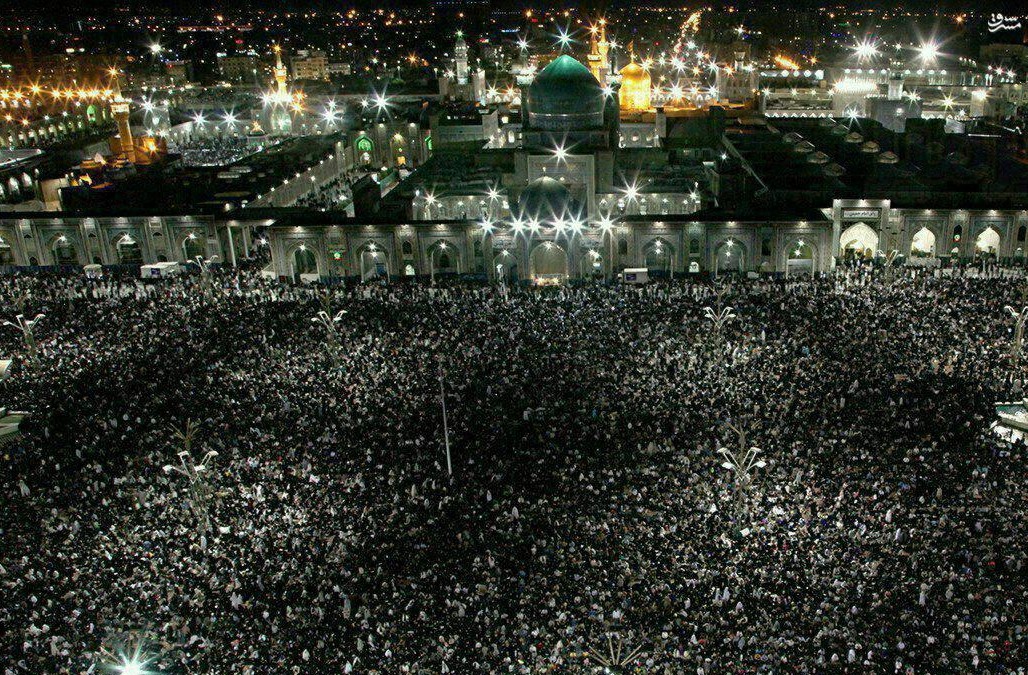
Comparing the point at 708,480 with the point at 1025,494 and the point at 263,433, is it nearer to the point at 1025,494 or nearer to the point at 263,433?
the point at 1025,494

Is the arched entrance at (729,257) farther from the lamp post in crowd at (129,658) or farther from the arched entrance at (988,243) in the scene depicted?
the lamp post in crowd at (129,658)

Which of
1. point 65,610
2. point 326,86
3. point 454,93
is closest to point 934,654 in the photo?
point 65,610

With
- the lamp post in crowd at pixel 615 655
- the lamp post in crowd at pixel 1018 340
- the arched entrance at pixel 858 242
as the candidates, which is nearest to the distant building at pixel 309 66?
the arched entrance at pixel 858 242

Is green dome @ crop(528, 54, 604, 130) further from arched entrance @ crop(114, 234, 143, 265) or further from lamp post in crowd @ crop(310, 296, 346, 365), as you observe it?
arched entrance @ crop(114, 234, 143, 265)

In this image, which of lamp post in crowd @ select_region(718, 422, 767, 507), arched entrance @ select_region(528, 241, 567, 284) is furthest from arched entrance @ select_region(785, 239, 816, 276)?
lamp post in crowd @ select_region(718, 422, 767, 507)

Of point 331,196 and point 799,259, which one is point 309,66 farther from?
point 799,259

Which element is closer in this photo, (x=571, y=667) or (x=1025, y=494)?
(x=571, y=667)
